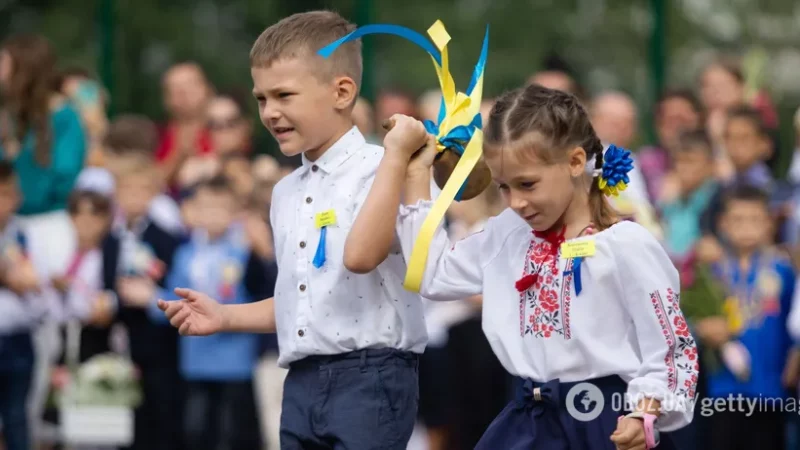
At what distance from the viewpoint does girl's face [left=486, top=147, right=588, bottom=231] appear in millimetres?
3777

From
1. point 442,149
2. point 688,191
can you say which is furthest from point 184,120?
point 442,149

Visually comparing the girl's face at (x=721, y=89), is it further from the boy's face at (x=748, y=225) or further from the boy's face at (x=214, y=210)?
the boy's face at (x=214, y=210)

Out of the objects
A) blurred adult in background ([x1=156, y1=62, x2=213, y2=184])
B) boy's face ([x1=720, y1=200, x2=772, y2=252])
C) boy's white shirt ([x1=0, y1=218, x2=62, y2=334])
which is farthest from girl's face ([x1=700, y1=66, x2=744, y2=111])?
boy's white shirt ([x1=0, y1=218, x2=62, y2=334])

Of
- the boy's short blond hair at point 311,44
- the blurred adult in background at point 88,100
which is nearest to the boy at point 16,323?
the blurred adult in background at point 88,100

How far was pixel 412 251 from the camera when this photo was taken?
396cm

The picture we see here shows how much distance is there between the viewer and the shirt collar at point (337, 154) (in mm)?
4258

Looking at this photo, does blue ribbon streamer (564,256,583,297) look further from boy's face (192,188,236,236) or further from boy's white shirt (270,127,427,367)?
boy's face (192,188,236,236)

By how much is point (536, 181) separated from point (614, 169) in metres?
0.27

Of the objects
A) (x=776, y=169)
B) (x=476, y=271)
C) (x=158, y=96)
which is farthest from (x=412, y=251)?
(x=158, y=96)

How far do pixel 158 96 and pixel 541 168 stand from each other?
6.97 m

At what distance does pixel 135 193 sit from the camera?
318 inches

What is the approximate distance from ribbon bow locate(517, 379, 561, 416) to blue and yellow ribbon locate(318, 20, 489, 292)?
435mm

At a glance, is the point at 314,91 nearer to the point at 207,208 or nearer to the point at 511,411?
the point at 511,411

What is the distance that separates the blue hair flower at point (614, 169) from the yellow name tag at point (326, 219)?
0.83 metres
